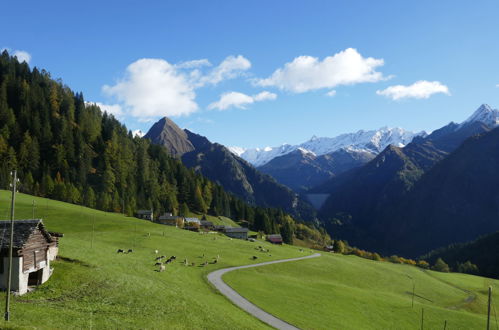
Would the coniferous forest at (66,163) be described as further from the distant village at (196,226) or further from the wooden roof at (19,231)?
the wooden roof at (19,231)

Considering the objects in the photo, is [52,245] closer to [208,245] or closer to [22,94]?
[208,245]

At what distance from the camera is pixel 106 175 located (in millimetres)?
172000

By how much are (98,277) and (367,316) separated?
44926mm

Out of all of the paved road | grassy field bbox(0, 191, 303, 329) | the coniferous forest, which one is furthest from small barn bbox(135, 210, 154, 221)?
the paved road

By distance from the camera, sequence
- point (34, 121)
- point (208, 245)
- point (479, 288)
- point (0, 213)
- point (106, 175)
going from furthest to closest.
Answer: point (34, 121) → point (106, 175) → point (479, 288) → point (208, 245) → point (0, 213)

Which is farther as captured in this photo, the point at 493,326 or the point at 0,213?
the point at 0,213

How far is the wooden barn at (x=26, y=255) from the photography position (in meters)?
39.2

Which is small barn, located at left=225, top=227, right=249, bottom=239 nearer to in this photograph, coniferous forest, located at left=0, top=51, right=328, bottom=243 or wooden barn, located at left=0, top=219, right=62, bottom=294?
coniferous forest, located at left=0, top=51, right=328, bottom=243

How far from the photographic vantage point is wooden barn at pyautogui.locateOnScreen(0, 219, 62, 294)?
3922cm

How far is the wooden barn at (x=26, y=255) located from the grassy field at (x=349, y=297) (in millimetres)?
29522

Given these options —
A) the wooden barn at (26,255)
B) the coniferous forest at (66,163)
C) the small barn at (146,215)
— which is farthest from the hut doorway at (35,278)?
the small barn at (146,215)

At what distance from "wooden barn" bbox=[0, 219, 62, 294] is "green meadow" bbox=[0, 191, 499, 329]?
1.68 m

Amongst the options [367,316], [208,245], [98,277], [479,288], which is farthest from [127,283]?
[479,288]

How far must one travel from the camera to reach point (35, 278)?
43250 mm
